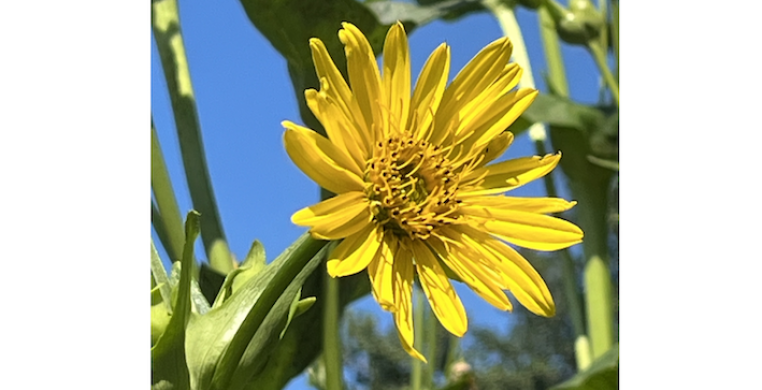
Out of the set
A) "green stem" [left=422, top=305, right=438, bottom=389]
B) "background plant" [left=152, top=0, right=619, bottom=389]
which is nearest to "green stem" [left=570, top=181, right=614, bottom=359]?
"background plant" [left=152, top=0, right=619, bottom=389]

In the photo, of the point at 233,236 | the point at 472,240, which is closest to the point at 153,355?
the point at 233,236

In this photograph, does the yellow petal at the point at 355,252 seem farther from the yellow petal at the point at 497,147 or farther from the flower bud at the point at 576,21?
the flower bud at the point at 576,21

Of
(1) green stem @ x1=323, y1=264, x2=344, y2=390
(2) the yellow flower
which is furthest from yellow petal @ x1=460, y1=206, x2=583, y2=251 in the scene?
(1) green stem @ x1=323, y1=264, x2=344, y2=390

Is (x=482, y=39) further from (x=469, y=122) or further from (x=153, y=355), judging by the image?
(x=153, y=355)

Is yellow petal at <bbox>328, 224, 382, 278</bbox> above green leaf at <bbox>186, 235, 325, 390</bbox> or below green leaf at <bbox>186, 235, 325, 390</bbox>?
above

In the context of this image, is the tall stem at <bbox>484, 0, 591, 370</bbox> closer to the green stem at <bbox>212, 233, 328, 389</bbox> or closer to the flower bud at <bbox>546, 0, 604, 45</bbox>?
the flower bud at <bbox>546, 0, 604, 45</bbox>

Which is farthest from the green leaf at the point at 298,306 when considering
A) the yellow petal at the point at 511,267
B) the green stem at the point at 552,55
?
the green stem at the point at 552,55

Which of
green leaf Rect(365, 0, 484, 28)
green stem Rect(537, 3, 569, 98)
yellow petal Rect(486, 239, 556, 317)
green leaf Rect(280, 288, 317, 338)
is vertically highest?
green leaf Rect(365, 0, 484, 28)
